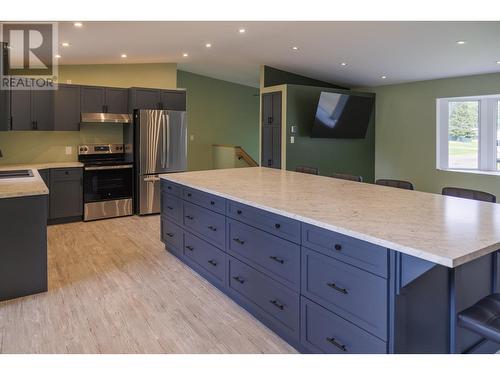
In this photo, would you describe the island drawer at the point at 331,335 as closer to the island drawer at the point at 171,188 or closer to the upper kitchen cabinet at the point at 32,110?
the island drawer at the point at 171,188

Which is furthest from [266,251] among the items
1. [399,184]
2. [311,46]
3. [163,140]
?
[163,140]

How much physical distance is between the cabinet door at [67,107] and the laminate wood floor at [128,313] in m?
2.40

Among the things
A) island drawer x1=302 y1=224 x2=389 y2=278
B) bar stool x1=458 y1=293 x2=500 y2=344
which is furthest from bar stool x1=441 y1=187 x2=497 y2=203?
island drawer x1=302 y1=224 x2=389 y2=278

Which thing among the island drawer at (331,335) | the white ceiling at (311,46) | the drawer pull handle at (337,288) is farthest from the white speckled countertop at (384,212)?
the white ceiling at (311,46)

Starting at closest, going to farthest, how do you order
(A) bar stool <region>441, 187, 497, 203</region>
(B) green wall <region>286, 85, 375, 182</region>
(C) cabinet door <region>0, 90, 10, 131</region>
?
(A) bar stool <region>441, 187, 497, 203</region> < (C) cabinet door <region>0, 90, 10, 131</region> < (B) green wall <region>286, 85, 375, 182</region>

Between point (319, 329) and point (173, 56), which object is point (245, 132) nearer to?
point (173, 56)

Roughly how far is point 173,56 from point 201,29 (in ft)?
6.13

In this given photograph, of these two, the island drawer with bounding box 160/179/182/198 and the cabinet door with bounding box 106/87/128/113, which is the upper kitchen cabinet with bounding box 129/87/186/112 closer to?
the cabinet door with bounding box 106/87/128/113

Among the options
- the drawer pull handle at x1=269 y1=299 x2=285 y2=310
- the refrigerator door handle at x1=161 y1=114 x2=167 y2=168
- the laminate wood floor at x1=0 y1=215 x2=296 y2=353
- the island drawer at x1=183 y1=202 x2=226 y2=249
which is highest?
the refrigerator door handle at x1=161 y1=114 x2=167 y2=168

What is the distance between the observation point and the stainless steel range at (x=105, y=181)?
18.7 feet

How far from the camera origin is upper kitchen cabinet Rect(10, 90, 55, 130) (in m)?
5.27

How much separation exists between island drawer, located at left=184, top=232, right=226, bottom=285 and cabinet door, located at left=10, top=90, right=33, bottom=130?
3375 mm

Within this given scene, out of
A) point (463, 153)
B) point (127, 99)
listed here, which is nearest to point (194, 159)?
point (127, 99)

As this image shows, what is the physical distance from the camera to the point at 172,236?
13.1 ft
